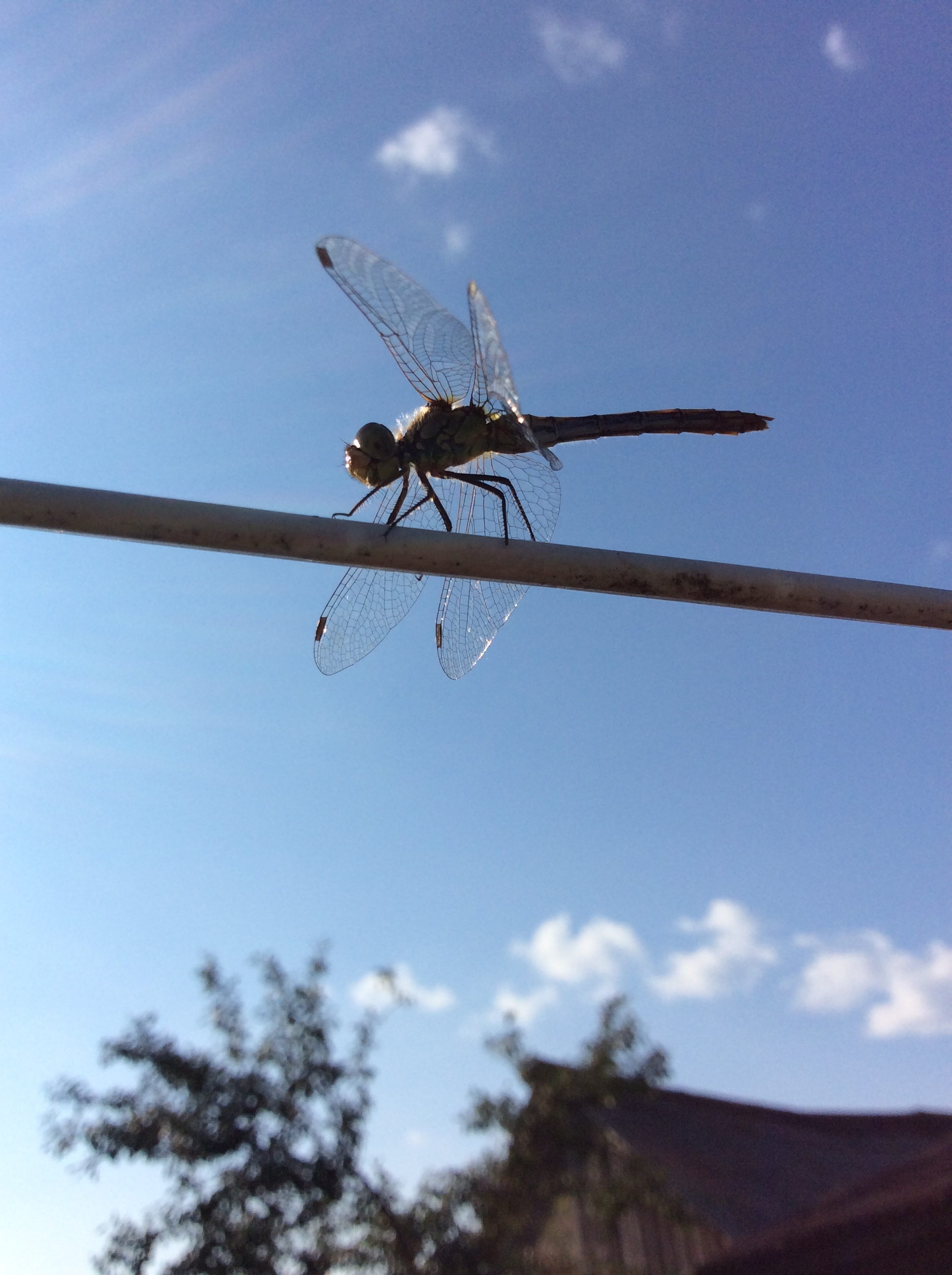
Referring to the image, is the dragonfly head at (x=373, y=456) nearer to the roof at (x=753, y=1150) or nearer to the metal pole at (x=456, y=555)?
the metal pole at (x=456, y=555)

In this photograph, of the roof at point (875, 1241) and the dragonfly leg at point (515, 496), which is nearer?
the dragonfly leg at point (515, 496)

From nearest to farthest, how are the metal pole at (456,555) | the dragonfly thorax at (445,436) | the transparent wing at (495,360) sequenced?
the metal pole at (456,555) < the transparent wing at (495,360) < the dragonfly thorax at (445,436)

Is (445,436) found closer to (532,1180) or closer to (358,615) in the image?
(358,615)

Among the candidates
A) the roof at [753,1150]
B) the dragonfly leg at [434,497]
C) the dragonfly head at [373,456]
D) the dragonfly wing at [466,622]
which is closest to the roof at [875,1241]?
the roof at [753,1150]

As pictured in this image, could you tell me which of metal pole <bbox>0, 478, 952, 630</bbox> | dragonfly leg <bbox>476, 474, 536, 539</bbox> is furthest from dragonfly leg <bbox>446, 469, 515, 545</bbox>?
metal pole <bbox>0, 478, 952, 630</bbox>

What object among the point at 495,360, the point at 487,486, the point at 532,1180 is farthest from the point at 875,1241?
the point at 495,360

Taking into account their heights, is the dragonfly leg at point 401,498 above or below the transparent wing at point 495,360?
below

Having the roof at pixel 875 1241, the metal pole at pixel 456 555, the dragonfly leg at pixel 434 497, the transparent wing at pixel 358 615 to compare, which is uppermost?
the dragonfly leg at pixel 434 497
